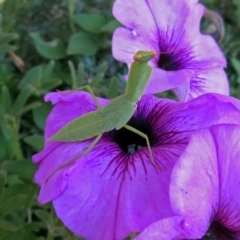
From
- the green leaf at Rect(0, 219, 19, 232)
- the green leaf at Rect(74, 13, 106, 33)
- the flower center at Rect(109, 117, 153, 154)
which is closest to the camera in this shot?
the flower center at Rect(109, 117, 153, 154)

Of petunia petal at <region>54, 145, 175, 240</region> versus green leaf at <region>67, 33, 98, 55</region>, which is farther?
green leaf at <region>67, 33, 98, 55</region>

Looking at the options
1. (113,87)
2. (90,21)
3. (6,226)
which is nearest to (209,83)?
(113,87)

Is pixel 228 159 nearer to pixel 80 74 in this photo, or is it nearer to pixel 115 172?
pixel 115 172

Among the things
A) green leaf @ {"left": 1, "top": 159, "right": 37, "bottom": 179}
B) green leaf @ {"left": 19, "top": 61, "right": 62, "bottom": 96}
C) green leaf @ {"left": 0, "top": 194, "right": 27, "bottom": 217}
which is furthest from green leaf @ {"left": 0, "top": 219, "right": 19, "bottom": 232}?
green leaf @ {"left": 19, "top": 61, "right": 62, "bottom": 96}

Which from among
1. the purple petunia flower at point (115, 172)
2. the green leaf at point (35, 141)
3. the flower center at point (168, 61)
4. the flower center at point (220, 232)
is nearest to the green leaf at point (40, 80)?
the green leaf at point (35, 141)

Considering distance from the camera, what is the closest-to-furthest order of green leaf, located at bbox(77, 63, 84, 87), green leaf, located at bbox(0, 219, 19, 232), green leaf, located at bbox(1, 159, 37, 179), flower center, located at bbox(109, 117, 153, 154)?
flower center, located at bbox(109, 117, 153, 154) < green leaf, located at bbox(0, 219, 19, 232) < green leaf, located at bbox(1, 159, 37, 179) < green leaf, located at bbox(77, 63, 84, 87)

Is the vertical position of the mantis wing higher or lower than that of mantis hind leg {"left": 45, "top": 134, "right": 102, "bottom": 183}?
higher

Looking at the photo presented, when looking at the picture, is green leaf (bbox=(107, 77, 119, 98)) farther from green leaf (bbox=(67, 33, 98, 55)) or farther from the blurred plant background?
green leaf (bbox=(67, 33, 98, 55))
